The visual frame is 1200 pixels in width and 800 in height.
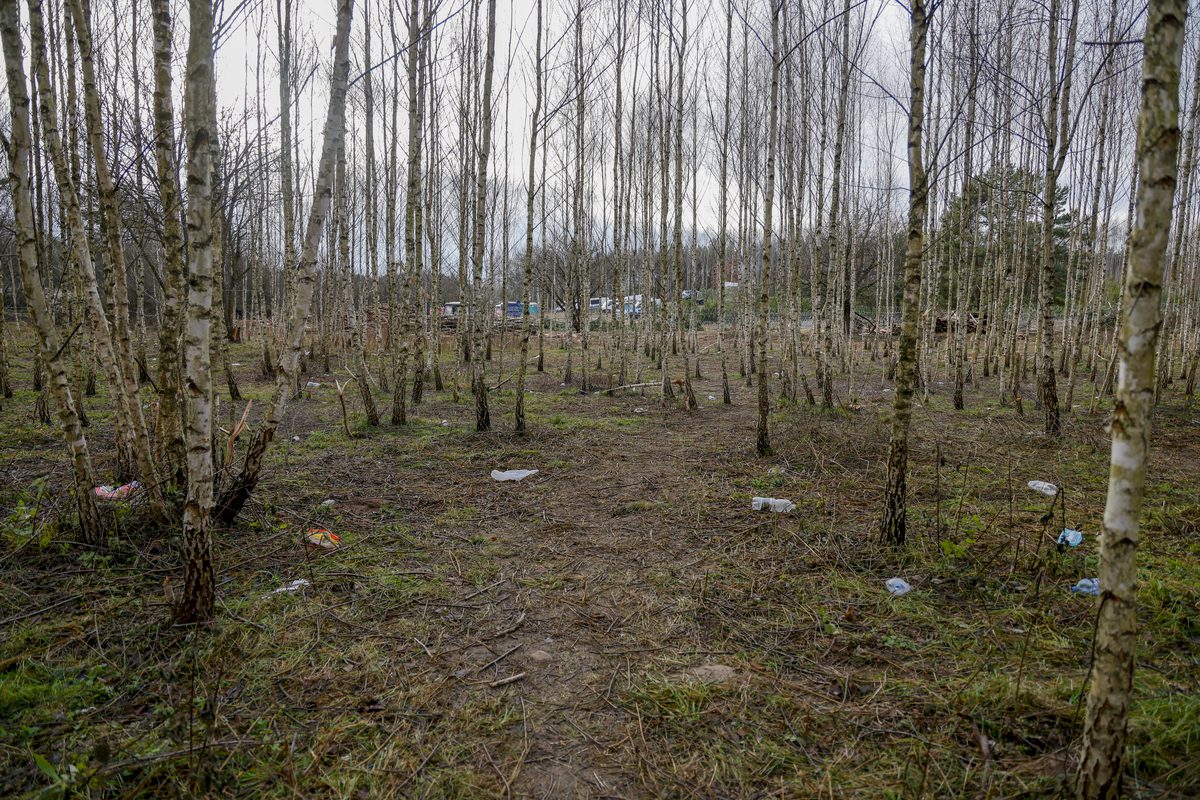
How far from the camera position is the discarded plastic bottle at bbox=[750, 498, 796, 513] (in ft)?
15.6

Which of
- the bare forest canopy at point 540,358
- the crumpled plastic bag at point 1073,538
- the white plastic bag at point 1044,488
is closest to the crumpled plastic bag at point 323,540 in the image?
the bare forest canopy at point 540,358

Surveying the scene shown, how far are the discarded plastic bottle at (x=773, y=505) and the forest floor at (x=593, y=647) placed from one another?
115 millimetres

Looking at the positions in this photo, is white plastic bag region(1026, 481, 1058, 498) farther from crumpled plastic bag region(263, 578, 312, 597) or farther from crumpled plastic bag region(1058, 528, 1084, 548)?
crumpled plastic bag region(263, 578, 312, 597)

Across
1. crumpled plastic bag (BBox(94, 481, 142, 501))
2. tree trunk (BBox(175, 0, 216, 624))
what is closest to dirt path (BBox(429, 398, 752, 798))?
tree trunk (BBox(175, 0, 216, 624))

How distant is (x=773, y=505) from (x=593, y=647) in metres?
2.34

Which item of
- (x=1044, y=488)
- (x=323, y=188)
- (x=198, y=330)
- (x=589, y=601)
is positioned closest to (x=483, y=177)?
(x=323, y=188)

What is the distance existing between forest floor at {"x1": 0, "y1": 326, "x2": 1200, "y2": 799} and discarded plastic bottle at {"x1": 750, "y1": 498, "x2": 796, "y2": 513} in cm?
11

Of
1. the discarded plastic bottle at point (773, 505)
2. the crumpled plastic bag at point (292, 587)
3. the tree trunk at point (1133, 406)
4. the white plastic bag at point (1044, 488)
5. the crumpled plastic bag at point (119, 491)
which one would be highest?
the tree trunk at point (1133, 406)

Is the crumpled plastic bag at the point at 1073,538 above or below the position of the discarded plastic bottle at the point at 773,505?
above

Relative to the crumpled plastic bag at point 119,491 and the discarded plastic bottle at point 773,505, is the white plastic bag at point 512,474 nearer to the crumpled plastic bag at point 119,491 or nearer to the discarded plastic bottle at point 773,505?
the discarded plastic bottle at point 773,505

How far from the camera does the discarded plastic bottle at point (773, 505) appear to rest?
15.6 ft

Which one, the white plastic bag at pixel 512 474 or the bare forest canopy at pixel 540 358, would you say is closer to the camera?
the bare forest canopy at pixel 540 358

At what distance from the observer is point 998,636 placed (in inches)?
112

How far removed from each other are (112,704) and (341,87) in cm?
310
